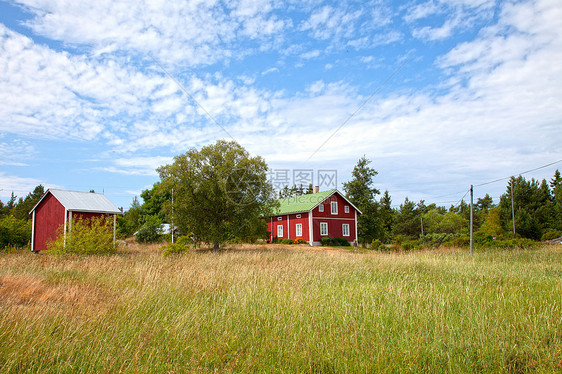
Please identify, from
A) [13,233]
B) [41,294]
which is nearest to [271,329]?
[41,294]

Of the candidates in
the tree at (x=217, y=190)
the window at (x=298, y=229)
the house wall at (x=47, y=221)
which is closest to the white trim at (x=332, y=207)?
the window at (x=298, y=229)

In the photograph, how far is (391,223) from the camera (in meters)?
61.6

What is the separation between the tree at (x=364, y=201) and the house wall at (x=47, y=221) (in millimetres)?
33979

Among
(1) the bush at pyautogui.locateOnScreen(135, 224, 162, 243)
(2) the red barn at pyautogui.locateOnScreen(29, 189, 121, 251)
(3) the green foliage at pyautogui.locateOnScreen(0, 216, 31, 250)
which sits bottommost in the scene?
(1) the bush at pyautogui.locateOnScreen(135, 224, 162, 243)

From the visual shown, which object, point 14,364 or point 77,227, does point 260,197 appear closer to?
point 77,227

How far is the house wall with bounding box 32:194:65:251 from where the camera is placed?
2380 centimetres

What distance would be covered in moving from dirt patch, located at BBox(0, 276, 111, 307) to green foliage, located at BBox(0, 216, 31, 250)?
784 inches

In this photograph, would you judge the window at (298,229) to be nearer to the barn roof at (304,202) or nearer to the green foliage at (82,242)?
the barn roof at (304,202)

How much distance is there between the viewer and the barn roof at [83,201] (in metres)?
23.6

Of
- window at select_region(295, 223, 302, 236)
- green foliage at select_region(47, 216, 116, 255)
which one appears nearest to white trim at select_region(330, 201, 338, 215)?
window at select_region(295, 223, 302, 236)

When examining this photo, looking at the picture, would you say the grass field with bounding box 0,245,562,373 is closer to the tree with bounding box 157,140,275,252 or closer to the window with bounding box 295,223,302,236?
the tree with bounding box 157,140,275,252

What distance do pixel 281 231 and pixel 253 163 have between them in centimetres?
1981

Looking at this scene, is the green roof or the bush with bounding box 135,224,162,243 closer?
the bush with bounding box 135,224,162,243

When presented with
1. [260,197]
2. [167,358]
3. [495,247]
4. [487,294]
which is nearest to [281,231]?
[260,197]
